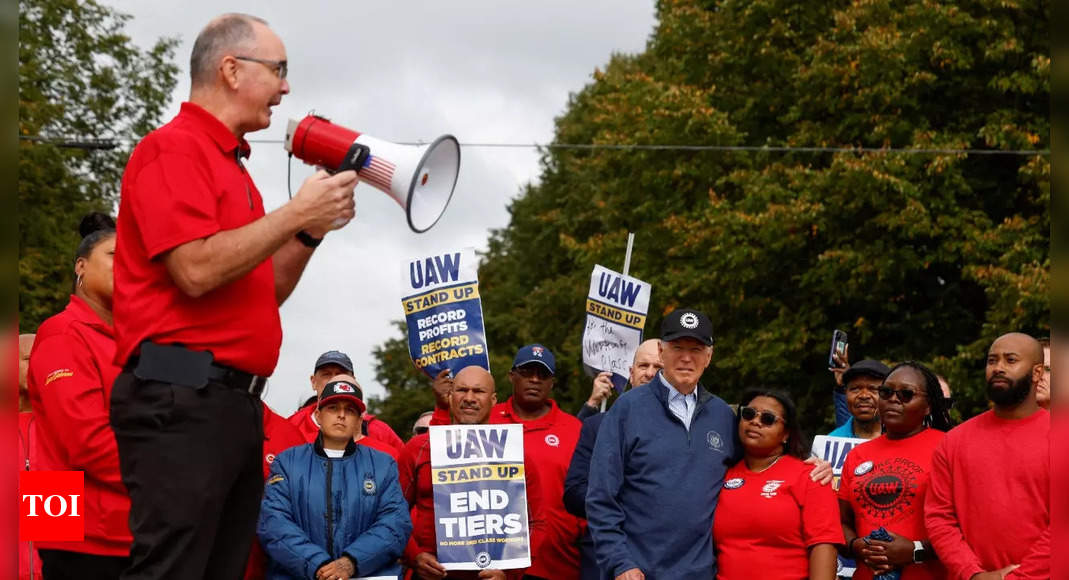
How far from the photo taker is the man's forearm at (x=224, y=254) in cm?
347

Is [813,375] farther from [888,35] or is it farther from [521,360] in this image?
[521,360]

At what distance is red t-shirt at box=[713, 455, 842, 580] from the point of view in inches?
267

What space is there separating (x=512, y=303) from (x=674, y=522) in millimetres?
34110

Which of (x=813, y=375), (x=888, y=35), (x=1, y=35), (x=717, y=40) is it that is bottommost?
(x=1, y=35)

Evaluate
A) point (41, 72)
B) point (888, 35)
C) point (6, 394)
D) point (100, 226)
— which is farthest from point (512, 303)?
point (6, 394)

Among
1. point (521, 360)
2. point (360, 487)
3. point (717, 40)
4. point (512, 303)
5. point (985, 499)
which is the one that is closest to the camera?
point (985, 499)

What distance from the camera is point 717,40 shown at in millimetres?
26219

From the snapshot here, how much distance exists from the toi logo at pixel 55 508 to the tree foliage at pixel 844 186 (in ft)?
54.4

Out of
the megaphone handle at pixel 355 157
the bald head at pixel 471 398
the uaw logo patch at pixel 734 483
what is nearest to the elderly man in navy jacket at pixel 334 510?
the bald head at pixel 471 398

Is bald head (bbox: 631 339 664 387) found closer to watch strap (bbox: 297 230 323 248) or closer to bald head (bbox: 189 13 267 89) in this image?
watch strap (bbox: 297 230 323 248)

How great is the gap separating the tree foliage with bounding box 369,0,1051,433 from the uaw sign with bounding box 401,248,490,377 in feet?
38.8

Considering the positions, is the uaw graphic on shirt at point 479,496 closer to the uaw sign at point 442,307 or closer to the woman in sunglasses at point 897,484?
the uaw sign at point 442,307

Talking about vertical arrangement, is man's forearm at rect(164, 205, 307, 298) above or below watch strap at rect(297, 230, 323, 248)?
below

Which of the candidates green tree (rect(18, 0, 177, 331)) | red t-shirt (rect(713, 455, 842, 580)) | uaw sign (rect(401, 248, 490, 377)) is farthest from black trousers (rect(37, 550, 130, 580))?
green tree (rect(18, 0, 177, 331))
